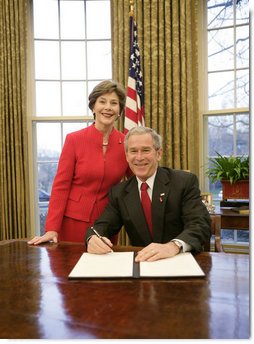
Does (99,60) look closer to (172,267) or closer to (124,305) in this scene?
(172,267)

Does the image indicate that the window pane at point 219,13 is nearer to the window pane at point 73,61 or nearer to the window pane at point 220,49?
the window pane at point 220,49

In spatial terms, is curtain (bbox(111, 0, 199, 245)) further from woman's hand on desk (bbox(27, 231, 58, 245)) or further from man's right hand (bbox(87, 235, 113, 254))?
man's right hand (bbox(87, 235, 113, 254))

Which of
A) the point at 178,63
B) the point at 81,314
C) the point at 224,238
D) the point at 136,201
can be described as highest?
the point at 178,63

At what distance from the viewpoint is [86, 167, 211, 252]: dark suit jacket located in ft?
5.51

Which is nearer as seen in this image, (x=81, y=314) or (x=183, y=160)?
(x=81, y=314)

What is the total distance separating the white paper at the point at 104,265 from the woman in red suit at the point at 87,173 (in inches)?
25.9

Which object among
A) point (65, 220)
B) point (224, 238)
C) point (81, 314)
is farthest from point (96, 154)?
point (224, 238)

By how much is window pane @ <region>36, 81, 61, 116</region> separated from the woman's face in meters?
2.37

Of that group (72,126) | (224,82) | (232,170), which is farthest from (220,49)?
(72,126)

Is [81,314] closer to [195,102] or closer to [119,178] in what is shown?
[119,178]

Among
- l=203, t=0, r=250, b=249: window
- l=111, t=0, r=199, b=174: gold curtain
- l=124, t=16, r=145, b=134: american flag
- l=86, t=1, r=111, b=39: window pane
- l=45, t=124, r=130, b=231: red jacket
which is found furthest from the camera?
l=86, t=1, r=111, b=39: window pane

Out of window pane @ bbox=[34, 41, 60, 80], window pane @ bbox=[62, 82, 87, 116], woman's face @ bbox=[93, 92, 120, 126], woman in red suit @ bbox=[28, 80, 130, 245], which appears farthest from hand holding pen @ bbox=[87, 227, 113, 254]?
window pane @ bbox=[34, 41, 60, 80]

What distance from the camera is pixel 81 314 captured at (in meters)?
0.83

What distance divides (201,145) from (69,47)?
2.10 m
